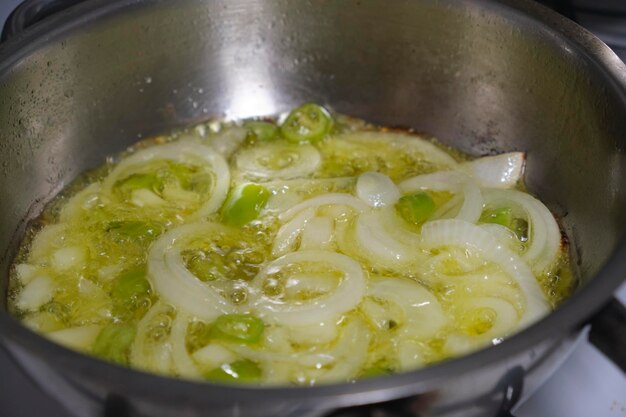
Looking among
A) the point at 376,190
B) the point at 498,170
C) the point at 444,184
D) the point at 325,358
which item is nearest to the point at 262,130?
the point at 376,190

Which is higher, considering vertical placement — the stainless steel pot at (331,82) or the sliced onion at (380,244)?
the stainless steel pot at (331,82)

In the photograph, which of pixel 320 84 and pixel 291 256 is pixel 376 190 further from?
pixel 320 84

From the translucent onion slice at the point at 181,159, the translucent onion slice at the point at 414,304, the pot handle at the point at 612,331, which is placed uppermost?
the pot handle at the point at 612,331

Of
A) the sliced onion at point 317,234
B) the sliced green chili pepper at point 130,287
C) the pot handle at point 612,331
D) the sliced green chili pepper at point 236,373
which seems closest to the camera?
the pot handle at point 612,331

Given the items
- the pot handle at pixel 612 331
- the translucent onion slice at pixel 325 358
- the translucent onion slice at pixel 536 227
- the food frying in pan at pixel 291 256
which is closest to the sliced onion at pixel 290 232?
the food frying in pan at pixel 291 256

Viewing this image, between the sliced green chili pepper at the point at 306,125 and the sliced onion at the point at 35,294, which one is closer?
the sliced onion at the point at 35,294

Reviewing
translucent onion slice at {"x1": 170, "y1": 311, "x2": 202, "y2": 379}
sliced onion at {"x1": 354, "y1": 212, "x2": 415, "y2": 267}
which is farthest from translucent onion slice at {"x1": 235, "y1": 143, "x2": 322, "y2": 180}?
translucent onion slice at {"x1": 170, "y1": 311, "x2": 202, "y2": 379}

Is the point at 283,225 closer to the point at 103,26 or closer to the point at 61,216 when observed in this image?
the point at 61,216

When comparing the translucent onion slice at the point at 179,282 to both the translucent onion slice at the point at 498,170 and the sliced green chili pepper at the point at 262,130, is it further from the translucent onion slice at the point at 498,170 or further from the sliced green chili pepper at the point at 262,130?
the translucent onion slice at the point at 498,170
